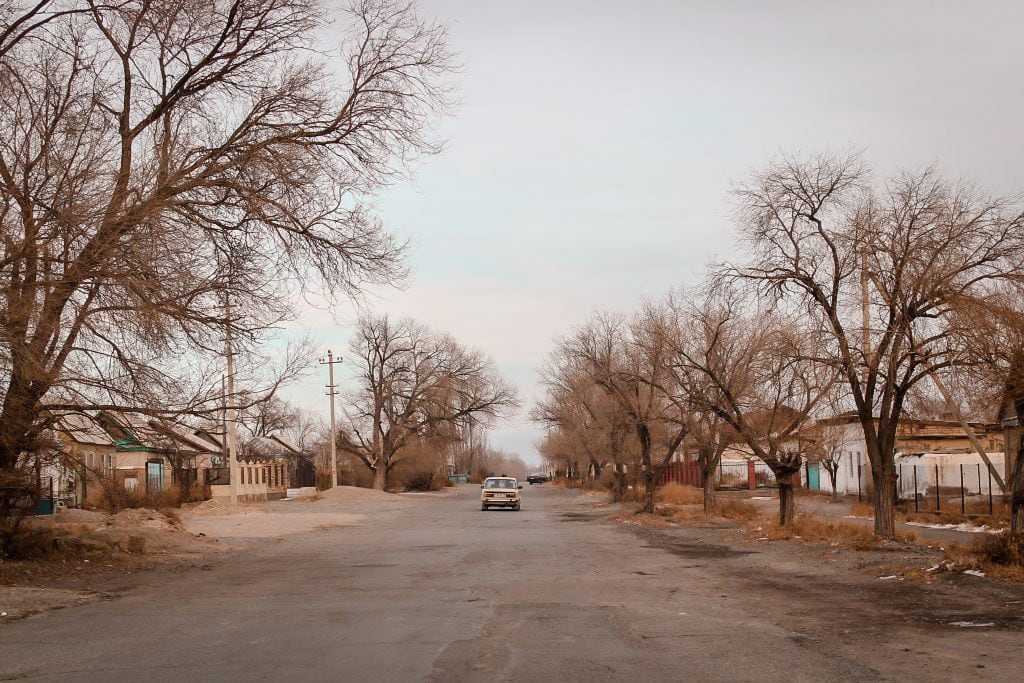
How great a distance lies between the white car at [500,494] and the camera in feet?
159

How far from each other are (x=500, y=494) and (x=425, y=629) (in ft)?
124

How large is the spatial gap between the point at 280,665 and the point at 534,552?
1402 cm

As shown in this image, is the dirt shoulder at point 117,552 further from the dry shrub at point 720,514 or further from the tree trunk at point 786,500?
the tree trunk at point 786,500

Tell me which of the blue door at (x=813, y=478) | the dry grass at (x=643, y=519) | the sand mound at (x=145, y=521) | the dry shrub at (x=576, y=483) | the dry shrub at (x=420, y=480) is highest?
the sand mound at (x=145, y=521)

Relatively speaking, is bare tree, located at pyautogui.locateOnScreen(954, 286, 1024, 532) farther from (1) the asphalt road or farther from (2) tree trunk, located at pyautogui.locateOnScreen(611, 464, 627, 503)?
(2) tree trunk, located at pyautogui.locateOnScreen(611, 464, 627, 503)

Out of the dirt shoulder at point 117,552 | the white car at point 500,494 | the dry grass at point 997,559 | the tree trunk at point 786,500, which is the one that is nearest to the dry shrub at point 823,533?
the tree trunk at point 786,500

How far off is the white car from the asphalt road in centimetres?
2822

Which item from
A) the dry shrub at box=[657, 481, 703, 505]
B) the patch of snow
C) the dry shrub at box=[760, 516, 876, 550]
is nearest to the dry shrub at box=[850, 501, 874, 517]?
the patch of snow

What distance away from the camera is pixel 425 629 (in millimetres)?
11016

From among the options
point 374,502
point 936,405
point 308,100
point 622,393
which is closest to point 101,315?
point 308,100

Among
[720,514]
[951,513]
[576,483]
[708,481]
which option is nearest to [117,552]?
[720,514]

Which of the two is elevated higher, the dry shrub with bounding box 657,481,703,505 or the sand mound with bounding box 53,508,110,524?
the sand mound with bounding box 53,508,110,524

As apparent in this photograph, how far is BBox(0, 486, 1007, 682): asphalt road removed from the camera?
866 centimetres

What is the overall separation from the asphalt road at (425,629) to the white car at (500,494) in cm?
2822
